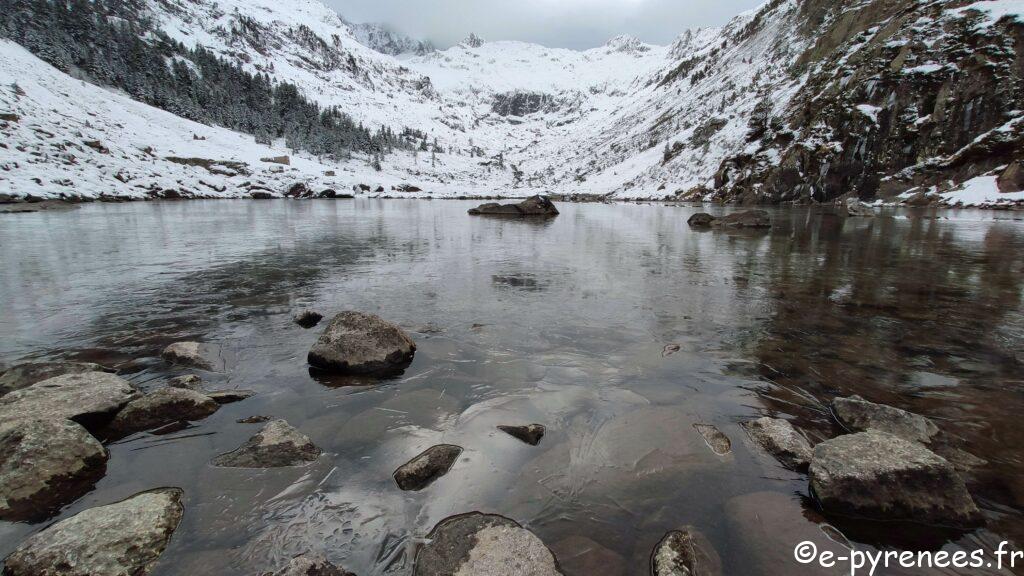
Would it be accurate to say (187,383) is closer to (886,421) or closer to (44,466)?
(44,466)

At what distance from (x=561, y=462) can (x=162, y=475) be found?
3906 mm

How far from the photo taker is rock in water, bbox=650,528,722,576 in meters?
3.01

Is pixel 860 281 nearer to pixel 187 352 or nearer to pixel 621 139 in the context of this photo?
pixel 187 352

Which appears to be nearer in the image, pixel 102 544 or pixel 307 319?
pixel 102 544

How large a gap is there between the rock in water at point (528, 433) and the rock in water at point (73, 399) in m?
4.62

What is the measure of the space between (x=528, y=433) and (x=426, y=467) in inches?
48.3

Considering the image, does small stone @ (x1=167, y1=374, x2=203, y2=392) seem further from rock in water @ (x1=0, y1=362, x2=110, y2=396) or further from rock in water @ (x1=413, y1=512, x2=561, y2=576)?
rock in water @ (x1=413, y1=512, x2=561, y2=576)

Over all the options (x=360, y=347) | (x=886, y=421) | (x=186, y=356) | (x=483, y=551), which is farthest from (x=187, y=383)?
(x=886, y=421)

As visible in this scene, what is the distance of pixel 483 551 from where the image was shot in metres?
3.10

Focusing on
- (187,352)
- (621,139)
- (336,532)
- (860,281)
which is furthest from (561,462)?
(621,139)

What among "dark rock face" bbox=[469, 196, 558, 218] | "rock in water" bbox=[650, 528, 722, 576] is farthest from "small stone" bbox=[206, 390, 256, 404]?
"dark rock face" bbox=[469, 196, 558, 218]

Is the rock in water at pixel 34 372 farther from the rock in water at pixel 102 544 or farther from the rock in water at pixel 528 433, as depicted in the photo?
the rock in water at pixel 528 433

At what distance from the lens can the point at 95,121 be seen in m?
67.6

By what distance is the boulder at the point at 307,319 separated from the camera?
846 centimetres
